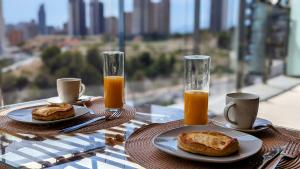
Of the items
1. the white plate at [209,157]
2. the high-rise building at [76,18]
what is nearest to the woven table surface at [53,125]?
the white plate at [209,157]

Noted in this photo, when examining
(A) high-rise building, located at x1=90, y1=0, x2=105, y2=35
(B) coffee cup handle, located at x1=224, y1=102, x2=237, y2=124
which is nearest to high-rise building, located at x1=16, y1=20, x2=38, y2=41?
(A) high-rise building, located at x1=90, y1=0, x2=105, y2=35

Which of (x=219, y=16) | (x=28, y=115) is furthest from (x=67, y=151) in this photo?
(x=219, y=16)

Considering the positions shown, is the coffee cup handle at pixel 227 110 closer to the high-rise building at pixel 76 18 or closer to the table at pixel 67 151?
the table at pixel 67 151

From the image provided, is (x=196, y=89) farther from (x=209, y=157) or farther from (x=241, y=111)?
(x=209, y=157)

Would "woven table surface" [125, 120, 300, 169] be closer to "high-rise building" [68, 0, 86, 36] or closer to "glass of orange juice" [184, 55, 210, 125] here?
"glass of orange juice" [184, 55, 210, 125]

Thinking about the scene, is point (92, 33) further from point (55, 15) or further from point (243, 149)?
point (243, 149)

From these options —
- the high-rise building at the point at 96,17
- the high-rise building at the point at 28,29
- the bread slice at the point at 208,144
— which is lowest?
the bread slice at the point at 208,144
